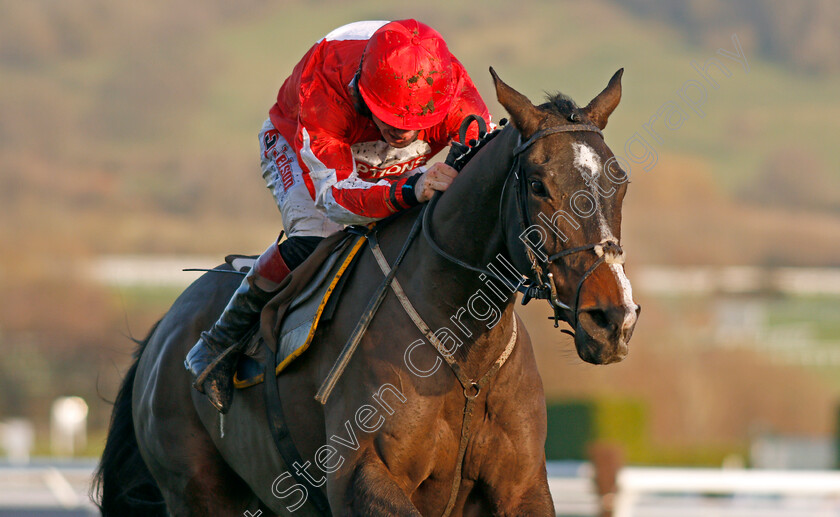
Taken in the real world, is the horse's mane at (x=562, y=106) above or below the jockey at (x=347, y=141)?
above

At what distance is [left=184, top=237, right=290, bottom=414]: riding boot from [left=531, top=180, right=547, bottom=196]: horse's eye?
1438mm

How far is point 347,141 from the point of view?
14.9 feet

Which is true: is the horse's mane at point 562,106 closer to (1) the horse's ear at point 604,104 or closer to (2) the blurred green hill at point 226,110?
(1) the horse's ear at point 604,104

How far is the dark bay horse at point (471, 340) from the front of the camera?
3336mm

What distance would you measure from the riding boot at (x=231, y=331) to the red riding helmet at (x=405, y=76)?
0.77 m

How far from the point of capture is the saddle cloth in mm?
4203

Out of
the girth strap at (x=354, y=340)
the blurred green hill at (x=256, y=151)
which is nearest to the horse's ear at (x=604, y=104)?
the girth strap at (x=354, y=340)

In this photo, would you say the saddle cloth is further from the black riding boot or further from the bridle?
the bridle

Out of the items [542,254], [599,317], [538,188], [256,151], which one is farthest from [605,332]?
[256,151]

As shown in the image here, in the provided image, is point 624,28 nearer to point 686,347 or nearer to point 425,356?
point 686,347

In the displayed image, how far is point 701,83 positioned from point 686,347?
3232cm

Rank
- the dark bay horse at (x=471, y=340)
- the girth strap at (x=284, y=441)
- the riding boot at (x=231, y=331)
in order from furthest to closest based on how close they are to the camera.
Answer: the riding boot at (x=231, y=331) < the girth strap at (x=284, y=441) < the dark bay horse at (x=471, y=340)

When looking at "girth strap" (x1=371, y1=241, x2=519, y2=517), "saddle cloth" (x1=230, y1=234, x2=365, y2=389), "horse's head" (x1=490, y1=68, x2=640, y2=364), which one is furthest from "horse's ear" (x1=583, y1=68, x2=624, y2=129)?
"saddle cloth" (x1=230, y1=234, x2=365, y2=389)

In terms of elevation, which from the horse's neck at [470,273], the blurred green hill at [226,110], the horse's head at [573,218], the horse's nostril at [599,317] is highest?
the horse's head at [573,218]
